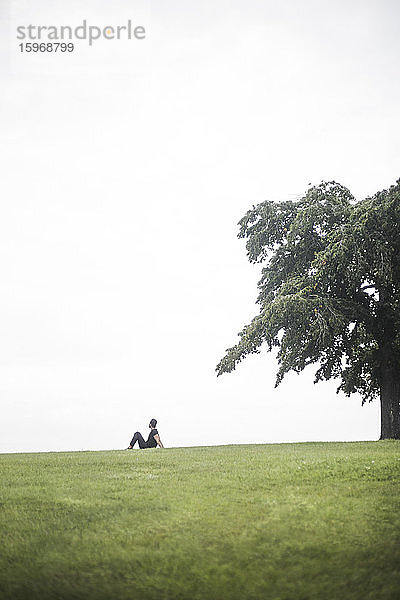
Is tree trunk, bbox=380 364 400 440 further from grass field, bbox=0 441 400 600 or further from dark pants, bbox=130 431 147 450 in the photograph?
grass field, bbox=0 441 400 600

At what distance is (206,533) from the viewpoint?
923 cm

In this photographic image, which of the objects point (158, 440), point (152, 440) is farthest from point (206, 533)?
point (152, 440)

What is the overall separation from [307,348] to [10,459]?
46.0 ft

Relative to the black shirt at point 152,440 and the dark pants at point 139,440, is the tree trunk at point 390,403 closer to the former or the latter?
the black shirt at point 152,440

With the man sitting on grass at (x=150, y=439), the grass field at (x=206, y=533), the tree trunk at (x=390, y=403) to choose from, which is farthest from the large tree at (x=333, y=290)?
the grass field at (x=206, y=533)

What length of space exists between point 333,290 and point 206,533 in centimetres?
1759

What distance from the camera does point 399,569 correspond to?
8.07 meters

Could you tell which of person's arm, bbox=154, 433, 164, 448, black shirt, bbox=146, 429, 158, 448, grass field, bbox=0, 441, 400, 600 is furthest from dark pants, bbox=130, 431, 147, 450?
grass field, bbox=0, 441, 400, 600

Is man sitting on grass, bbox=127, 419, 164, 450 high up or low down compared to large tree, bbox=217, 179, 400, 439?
down

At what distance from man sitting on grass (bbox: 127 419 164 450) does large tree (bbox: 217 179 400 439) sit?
181 inches

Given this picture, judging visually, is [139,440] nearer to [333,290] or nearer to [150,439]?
[150,439]

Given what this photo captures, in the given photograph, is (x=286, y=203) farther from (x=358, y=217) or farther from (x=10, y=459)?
(x=10, y=459)

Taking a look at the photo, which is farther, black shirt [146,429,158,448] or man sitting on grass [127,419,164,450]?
black shirt [146,429,158,448]

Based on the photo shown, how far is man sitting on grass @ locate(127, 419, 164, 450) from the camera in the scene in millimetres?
22062
